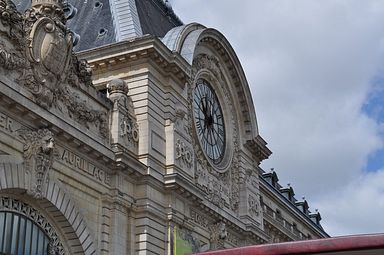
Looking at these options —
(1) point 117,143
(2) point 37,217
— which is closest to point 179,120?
(1) point 117,143

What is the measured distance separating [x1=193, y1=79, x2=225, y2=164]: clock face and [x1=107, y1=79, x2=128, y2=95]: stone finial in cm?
644

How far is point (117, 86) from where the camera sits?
94.0 ft

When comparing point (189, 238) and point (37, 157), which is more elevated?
point (37, 157)

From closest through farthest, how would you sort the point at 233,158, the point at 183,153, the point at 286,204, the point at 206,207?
the point at 183,153 < the point at 206,207 < the point at 233,158 < the point at 286,204

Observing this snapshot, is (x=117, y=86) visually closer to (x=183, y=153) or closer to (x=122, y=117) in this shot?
(x=122, y=117)

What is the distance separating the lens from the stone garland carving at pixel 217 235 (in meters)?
33.0

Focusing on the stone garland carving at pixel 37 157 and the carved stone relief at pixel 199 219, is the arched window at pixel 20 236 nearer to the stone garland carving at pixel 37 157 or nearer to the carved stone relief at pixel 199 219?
the stone garland carving at pixel 37 157

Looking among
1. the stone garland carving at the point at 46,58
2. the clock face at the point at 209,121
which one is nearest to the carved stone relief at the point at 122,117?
the stone garland carving at the point at 46,58

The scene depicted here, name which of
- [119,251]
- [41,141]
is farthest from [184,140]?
[41,141]

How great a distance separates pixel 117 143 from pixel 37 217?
515cm

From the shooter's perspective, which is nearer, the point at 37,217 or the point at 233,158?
the point at 37,217

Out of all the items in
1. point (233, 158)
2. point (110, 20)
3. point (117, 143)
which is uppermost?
point (110, 20)

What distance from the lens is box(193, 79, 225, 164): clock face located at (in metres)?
35.2

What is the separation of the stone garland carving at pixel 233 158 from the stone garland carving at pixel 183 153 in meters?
1.35
